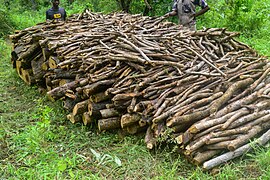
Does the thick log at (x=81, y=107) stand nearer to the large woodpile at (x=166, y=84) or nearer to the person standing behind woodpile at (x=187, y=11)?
the large woodpile at (x=166, y=84)

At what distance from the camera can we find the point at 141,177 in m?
3.77

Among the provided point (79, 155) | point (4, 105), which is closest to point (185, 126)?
point (79, 155)

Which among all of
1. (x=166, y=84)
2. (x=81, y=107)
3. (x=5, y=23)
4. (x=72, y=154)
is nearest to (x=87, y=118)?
(x=81, y=107)

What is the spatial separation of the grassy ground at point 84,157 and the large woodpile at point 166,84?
0.16 m

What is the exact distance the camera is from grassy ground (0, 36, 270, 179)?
11.9 ft

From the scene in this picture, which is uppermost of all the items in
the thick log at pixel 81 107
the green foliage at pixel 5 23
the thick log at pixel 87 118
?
the thick log at pixel 81 107

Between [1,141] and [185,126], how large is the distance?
8.07ft

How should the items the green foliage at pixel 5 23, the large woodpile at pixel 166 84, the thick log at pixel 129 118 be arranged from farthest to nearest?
the green foliage at pixel 5 23 < the thick log at pixel 129 118 < the large woodpile at pixel 166 84

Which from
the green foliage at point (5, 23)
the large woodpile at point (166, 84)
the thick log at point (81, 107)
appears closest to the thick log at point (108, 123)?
the large woodpile at point (166, 84)

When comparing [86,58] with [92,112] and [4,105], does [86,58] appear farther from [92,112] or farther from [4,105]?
[4,105]

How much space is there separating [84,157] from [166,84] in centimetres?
136

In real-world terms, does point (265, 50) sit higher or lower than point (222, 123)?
lower

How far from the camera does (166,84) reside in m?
4.39

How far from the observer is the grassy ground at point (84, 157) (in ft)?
11.9
